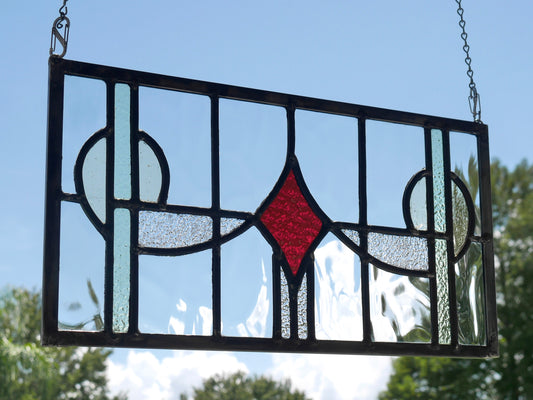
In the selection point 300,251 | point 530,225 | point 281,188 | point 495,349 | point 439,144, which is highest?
point 530,225

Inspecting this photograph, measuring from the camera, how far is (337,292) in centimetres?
278

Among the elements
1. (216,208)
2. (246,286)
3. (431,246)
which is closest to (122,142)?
(216,208)

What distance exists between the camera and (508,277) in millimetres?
12930

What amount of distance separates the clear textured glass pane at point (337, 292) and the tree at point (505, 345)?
1039 cm

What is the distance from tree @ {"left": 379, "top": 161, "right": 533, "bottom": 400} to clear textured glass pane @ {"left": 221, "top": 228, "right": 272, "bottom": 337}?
10632mm

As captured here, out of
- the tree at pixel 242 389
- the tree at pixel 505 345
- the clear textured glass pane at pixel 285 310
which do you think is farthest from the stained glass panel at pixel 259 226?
the tree at pixel 242 389

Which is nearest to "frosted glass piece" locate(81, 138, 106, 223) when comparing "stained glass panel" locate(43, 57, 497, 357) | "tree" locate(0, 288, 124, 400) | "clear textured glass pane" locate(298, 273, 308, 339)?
"stained glass panel" locate(43, 57, 497, 357)

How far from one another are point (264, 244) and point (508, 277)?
36.2ft

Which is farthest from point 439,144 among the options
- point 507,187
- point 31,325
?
point 31,325

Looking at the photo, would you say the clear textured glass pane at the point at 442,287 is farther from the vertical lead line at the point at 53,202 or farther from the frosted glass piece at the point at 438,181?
the vertical lead line at the point at 53,202

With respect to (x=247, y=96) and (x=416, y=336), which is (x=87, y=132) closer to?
(x=247, y=96)

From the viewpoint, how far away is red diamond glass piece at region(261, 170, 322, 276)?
2.73 m

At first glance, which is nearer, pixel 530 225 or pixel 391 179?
pixel 391 179

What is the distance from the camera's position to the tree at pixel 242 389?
93.2ft
